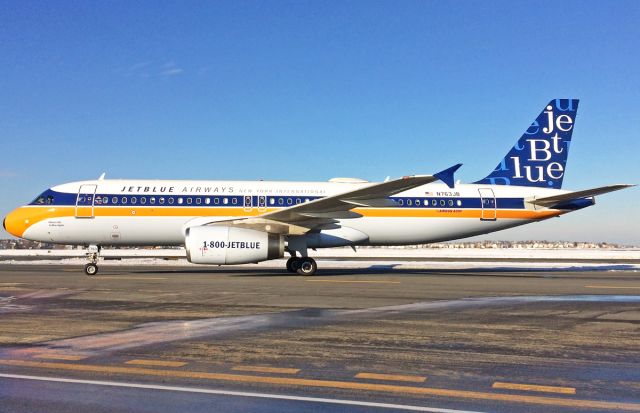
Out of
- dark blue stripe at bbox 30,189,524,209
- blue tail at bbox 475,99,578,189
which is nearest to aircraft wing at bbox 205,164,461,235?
dark blue stripe at bbox 30,189,524,209

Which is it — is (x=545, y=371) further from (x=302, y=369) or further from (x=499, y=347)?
(x=302, y=369)

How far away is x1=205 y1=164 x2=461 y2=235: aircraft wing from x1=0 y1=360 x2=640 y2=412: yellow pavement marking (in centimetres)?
1195

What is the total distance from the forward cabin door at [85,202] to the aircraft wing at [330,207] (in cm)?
496

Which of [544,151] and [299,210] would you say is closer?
[299,210]

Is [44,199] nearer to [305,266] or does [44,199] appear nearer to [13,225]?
[13,225]

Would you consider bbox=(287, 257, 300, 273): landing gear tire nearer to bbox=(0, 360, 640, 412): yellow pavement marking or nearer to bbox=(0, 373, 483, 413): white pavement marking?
bbox=(0, 360, 640, 412): yellow pavement marking

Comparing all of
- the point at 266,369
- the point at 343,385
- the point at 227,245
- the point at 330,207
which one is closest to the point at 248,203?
the point at 227,245

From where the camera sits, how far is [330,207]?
62.1ft

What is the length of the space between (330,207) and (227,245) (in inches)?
156

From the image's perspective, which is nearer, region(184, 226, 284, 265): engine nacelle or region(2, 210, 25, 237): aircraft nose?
region(184, 226, 284, 265): engine nacelle

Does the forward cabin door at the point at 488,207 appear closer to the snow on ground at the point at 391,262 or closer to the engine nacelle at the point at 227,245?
the snow on ground at the point at 391,262

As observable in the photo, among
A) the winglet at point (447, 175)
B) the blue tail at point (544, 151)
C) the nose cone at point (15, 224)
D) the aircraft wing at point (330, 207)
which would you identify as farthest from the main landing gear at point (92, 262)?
the blue tail at point (544, 151)

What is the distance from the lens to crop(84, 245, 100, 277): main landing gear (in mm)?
19750

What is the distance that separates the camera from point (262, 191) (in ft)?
71.2
